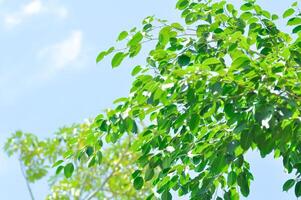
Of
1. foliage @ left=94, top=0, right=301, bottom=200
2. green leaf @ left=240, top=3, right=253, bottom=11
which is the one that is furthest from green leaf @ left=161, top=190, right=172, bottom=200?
green leaf @ left=240, top=3, right=253, bottom=11

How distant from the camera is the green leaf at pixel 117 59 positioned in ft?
13.8

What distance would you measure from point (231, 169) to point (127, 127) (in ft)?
2.66

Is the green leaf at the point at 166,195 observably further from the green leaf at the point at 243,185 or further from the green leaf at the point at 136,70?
the green leaf at the point at 136,70

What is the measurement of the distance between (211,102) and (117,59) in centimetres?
74

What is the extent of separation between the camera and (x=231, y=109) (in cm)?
365

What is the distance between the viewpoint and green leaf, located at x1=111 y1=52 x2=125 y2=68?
420 cm

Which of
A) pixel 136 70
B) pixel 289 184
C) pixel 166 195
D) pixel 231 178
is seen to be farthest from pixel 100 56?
pixel 289 184

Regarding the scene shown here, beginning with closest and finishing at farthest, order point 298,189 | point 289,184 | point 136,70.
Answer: point 298,189 → point 289,184 → point 136,70

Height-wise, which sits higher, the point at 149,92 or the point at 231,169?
the point at 149,92

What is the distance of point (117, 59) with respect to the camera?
421 centimetres

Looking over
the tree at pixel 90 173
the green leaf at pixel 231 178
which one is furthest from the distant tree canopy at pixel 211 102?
the tree at pixel 90 173

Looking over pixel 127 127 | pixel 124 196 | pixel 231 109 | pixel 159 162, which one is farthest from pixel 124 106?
pixel 124 196

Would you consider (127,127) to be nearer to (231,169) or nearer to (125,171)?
(231,169)

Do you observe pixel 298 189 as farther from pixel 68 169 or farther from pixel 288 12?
pixel 68 169
